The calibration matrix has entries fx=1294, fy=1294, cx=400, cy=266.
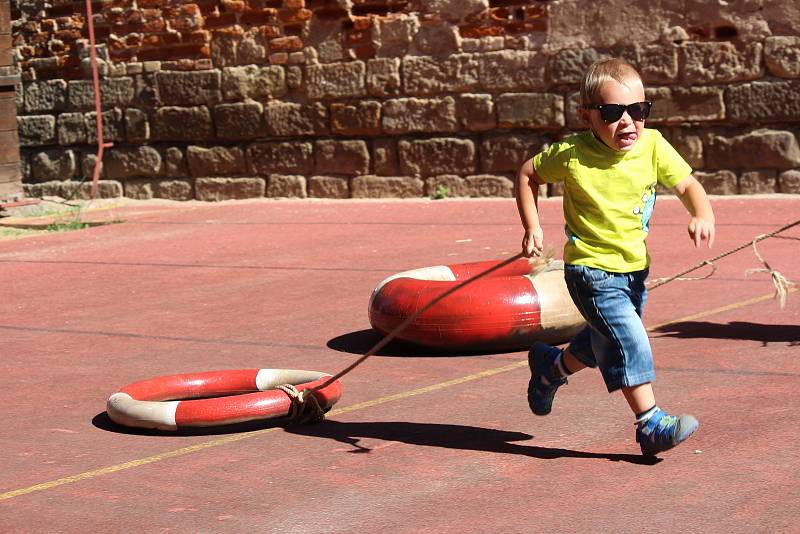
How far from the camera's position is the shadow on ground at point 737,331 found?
6199mm

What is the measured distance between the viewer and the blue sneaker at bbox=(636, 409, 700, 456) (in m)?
4.20

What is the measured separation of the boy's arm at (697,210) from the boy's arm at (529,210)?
19.7 inches

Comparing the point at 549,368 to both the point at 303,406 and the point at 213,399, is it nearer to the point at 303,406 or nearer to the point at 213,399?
the point at 303,406

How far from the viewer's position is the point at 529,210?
454cm

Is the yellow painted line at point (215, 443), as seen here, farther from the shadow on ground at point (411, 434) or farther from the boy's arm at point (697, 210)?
the boy's arm at point (697, 210)

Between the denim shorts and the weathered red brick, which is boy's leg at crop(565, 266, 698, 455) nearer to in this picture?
the denim shorts

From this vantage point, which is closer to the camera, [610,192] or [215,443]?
[610,192]

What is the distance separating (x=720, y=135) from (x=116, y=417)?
8.58 metres

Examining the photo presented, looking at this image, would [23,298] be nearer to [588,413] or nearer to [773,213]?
[588,413]

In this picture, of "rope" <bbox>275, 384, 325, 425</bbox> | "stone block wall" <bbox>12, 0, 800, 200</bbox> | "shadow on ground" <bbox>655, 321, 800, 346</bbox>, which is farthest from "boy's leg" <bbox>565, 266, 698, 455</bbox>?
"stone block wall" <bbox>12, 0, 800, 200</bbox>

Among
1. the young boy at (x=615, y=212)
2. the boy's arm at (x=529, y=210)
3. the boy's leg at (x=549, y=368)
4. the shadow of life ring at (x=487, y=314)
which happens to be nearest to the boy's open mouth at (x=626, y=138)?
the young boy at (x=615, y=212)

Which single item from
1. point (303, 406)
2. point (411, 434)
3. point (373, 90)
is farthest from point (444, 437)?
point (373, 90)

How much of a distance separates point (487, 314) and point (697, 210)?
1.84m

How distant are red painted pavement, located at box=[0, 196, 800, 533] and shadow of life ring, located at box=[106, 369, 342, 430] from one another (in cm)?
8
